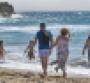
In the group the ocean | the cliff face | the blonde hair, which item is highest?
the blonde hair

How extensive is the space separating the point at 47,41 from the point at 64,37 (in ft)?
1.31

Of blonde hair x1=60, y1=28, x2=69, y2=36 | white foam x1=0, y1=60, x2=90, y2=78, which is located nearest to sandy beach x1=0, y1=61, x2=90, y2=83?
white foam x1=0, y1=60, x2=90, y2=78

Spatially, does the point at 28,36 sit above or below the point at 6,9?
above

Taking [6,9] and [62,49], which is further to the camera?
[6,9]

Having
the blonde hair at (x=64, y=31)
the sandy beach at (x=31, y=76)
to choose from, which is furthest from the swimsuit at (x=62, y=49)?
the sandy beach at (x=31, y=76)

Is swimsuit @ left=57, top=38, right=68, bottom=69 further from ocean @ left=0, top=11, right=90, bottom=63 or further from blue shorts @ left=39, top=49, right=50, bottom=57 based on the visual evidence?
ocean @ left=0, top=11, right=90, bottom=63

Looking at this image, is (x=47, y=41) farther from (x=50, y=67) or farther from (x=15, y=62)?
(x=15, y=62)

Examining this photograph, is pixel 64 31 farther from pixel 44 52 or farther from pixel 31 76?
pixel 31 76

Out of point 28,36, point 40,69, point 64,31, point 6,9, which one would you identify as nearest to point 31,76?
point 64,31

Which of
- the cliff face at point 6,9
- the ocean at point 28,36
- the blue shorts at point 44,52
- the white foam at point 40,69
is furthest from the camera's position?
the cliff face at point 6,9

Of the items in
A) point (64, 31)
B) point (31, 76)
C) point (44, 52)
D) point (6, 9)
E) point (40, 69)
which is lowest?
point (6, 9)

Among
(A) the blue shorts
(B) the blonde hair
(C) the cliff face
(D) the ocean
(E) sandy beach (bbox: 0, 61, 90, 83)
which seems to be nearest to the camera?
(E) sandy beach (bbox: 0, 61, 90, 83)

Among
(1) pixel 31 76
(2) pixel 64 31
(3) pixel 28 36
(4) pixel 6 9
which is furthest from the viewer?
(4) pixel 6 9

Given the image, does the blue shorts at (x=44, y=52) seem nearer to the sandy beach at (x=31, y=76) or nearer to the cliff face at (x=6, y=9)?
the sandy beach at (x=31, y=76)
